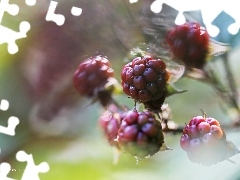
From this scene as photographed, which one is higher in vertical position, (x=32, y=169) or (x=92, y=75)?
(x=92, y=75)

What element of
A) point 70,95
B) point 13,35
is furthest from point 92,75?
point 13,35

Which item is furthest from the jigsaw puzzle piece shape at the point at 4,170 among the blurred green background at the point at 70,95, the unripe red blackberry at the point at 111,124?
the unripe red blackberry at the point at 111,124

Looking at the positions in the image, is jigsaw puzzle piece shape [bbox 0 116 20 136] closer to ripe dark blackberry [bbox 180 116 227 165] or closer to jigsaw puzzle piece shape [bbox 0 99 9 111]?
jigsaw puzzle piece shape [bbox 0 99 9 111]

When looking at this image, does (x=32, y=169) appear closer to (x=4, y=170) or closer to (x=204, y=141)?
(x=4, y=170)

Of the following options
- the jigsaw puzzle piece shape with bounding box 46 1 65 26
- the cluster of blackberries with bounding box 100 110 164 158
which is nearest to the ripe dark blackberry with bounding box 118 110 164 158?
the cluster of blackberries with bounding box 100 110 164 158

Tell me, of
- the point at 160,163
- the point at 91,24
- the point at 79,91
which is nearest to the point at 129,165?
the point at 160,163

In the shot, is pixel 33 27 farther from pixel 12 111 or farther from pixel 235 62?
pixel 235 62

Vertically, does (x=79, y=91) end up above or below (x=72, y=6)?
below
